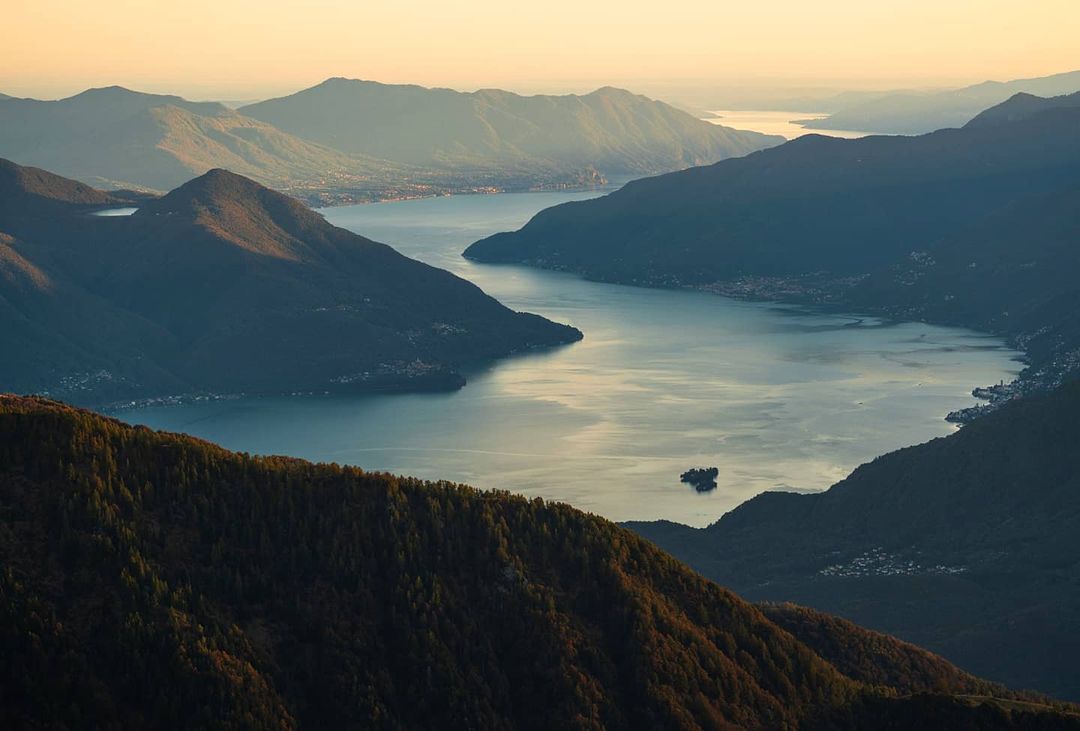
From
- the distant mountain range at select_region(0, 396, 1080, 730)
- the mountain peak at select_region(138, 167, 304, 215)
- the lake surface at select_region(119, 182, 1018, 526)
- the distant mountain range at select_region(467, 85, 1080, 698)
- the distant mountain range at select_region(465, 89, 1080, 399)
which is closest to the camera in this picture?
the distant mountain range at select_region(0, 396, 1080, 730)

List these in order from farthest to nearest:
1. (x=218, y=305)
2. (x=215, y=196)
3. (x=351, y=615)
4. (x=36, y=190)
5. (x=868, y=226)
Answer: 1. (x=868, y=226)
2. (x=36, y=190)
3. (x=215, y=196)
4. (x=218, y=305)
5. (x=351, y=615)

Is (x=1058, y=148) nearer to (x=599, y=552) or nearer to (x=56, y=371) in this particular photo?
(x=56, y=371)

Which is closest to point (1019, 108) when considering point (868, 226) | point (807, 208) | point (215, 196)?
point (807, 208)

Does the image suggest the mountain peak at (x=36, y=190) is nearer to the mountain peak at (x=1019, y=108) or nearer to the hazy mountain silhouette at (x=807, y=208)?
the hazy mountain silhouette at (x=807, y=208)

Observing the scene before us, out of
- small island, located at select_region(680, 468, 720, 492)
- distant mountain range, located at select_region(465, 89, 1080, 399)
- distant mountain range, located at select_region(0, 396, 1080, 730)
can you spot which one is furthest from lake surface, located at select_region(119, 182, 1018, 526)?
distant mountain range, located at select_region(0, 396, 1080, 730)

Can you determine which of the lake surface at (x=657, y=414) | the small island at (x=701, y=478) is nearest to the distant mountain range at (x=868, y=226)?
the lake surface at (x=657, y=414)

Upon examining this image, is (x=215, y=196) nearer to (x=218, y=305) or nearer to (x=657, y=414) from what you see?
(x=218, y=305)

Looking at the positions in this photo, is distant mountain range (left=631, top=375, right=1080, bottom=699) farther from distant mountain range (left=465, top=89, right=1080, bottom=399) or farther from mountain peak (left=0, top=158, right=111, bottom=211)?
mountain peak (left=0, top=158, right=111, bottom=211)
